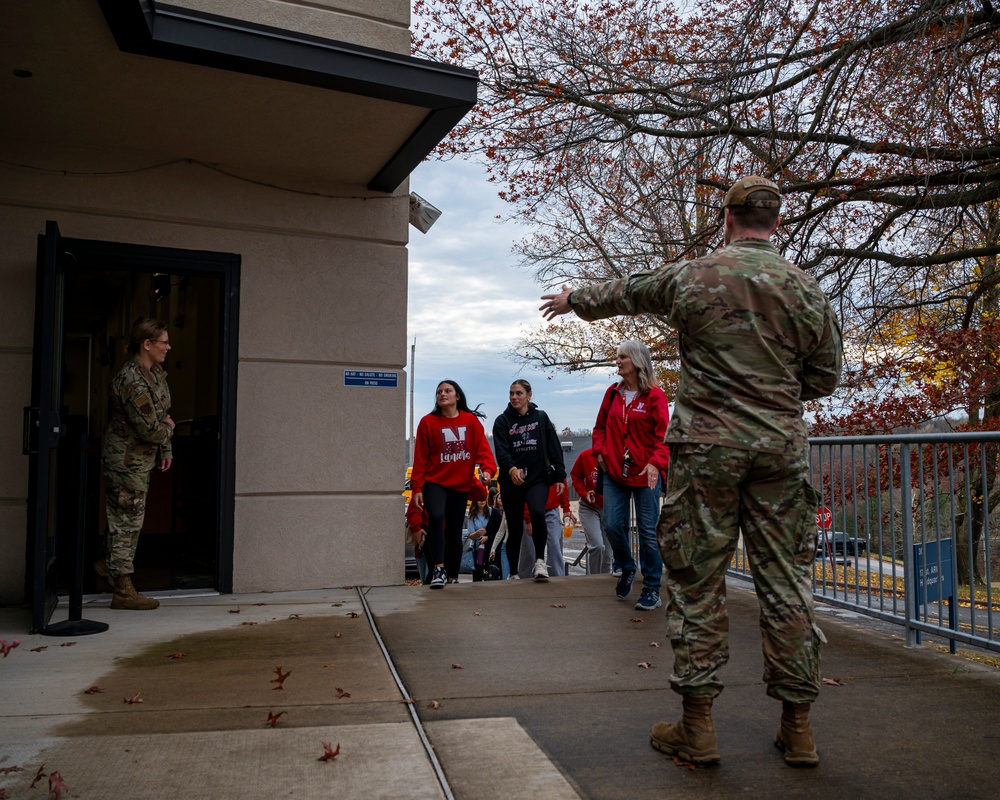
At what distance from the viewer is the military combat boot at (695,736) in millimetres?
3107

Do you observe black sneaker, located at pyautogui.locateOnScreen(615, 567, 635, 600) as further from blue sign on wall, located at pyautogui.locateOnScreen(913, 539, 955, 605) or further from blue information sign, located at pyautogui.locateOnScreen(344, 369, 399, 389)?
blue information sign, located at pyautogui.locateOnScreen(344, 369, 399, 389)

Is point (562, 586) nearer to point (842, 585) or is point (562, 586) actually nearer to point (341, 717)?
point (842, 585)

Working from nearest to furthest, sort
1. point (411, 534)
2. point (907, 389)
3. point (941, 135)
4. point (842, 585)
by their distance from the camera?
point (842, 585)
point (411, 534)
point (941, 135)
point (907, 389)

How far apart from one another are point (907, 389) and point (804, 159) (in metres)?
6.03

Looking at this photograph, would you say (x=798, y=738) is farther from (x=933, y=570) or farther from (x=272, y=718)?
(x=933, y=570)

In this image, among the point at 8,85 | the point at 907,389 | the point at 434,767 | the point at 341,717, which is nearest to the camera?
the point at 434,767

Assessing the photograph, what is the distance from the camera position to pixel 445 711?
3.73 m

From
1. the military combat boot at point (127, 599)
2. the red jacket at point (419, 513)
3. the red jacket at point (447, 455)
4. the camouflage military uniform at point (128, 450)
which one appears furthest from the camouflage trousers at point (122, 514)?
the red jacket at point (419, 513)

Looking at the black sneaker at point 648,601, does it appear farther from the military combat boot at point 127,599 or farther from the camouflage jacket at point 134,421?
the camouflage jacket at point 134,421

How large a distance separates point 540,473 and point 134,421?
11.4 feet

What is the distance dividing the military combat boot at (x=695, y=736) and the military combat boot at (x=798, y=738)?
26 cm

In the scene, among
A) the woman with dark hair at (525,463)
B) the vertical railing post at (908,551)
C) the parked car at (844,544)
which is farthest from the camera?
the woman with dark hair at (525,463)

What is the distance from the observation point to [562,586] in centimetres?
712

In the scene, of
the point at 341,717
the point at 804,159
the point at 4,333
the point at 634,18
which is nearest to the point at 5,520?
the point at 4,333
